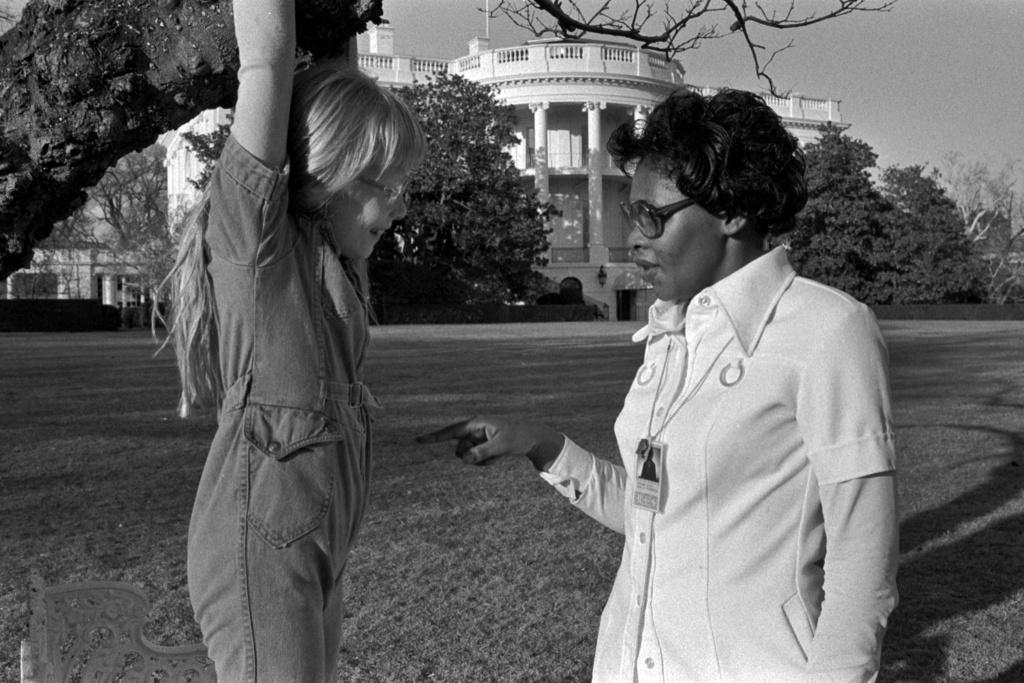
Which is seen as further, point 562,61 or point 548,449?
point 562,61

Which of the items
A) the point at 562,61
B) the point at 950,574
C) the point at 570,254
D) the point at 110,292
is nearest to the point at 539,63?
the point at 562,61

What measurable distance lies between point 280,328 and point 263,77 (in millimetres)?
395

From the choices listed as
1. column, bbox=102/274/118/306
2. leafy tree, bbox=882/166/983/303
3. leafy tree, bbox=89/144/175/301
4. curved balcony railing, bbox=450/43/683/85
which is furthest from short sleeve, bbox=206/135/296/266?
column, bbox=102/274/118/306

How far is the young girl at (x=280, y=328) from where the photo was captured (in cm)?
157

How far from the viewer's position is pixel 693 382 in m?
1.55

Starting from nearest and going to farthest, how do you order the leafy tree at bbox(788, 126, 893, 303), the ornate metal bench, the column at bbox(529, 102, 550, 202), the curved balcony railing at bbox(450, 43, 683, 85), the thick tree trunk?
the thick tree trunk
the ornate metal bench
the leafy tree at bbox(788, 126, 893, 303)
the curved balcony railing at bbox(450, 43, 683, 85)
the column at bbox(529, 102, 550, 202)

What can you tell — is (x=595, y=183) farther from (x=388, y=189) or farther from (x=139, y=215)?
(x=388, y=189)

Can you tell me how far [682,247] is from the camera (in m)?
1.62

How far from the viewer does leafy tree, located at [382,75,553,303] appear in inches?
1458

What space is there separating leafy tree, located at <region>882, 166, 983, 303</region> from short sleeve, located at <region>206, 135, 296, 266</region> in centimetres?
4443

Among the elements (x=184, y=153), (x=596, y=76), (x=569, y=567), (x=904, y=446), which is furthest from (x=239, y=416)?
(x=184, y=153)

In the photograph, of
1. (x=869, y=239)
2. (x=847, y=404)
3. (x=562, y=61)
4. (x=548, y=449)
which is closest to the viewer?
(x=847, y=404)

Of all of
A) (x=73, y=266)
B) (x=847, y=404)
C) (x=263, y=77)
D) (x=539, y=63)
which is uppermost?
(x=539, y=63)

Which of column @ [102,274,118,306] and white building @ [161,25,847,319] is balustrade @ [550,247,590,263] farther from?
column @ [102,274,118,306]
